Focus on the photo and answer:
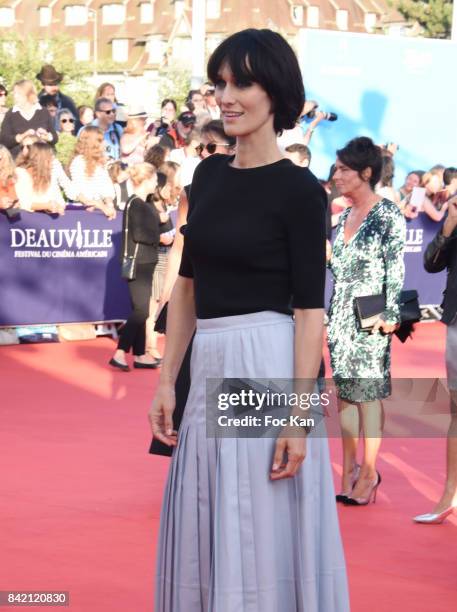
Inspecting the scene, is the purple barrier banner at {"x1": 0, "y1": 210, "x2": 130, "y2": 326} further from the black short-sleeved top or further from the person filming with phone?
the black short-sleeved top

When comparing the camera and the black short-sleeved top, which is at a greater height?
the black short-sleeved top

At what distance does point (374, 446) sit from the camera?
23.0 ft

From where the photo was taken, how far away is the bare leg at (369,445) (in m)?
7.00

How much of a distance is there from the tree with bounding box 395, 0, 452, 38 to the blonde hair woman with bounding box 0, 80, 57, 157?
54.0 meters

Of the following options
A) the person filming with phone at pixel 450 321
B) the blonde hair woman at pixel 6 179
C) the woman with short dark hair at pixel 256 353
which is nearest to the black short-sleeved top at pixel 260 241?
the woman with short dark hair at pixel 256 353

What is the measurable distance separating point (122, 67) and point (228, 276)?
4512 inches

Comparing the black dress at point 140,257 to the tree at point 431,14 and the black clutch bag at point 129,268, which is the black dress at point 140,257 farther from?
the tree at point 431,14

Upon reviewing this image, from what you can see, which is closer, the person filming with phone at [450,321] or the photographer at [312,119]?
the person filming with phone at [450,321]

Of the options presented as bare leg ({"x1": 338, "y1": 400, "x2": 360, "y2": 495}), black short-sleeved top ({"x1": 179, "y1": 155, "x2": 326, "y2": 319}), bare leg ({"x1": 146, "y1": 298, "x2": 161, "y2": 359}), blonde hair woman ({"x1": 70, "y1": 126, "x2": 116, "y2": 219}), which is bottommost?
bare leg ({"x1": 146, "y1": 298, "x2": 161, "y2": 359})

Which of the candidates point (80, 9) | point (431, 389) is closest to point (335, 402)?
point (431, 389)

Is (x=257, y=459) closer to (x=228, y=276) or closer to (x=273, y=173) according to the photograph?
(x=228, y=276)

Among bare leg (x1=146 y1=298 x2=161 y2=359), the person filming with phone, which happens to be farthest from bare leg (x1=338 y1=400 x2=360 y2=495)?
bare leg (x1=146 y1=298 x2=161 y2=359)

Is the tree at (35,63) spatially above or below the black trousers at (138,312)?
below

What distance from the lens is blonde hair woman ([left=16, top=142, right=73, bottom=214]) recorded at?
12266mm
